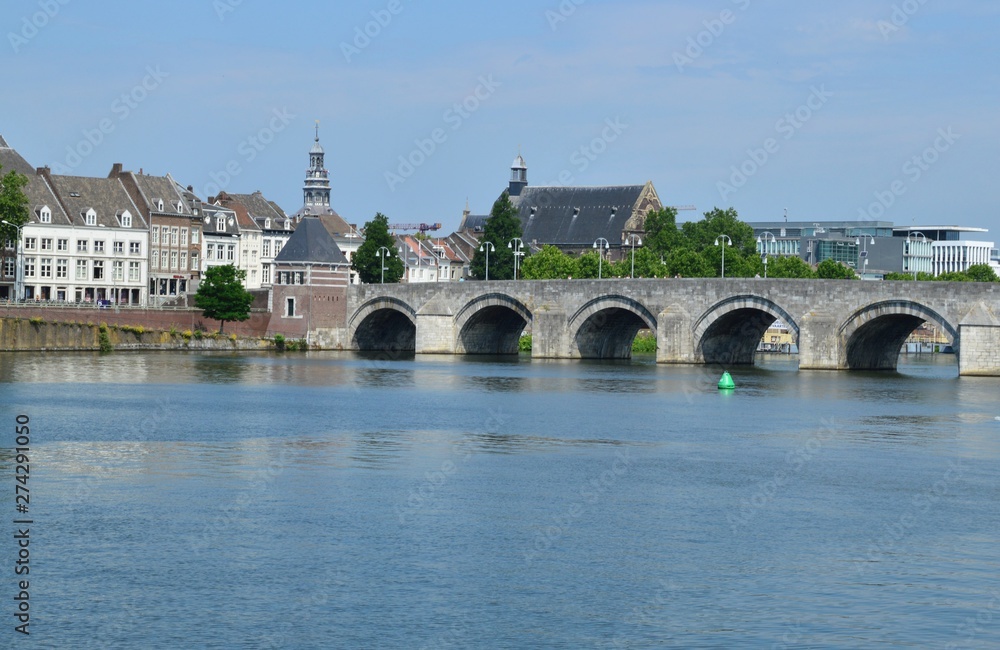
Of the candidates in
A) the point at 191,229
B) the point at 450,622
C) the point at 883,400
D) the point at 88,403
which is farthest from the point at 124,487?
the point at 191,229

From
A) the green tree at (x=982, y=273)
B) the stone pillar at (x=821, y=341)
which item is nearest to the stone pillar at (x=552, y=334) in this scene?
the stone pillar at (x=821, y=341)

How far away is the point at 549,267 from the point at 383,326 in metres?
24.3

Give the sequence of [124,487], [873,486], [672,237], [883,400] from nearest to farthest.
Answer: [124,487], [873,486], [883,400], [672,237]

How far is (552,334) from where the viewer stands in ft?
301

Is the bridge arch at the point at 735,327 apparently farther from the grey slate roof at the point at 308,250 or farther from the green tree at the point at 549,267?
the green tree at the point at 549,267

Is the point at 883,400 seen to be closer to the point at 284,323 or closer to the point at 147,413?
the point at 147,413

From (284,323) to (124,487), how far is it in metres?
71.2

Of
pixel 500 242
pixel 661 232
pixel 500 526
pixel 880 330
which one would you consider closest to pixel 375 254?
pixel 500 242

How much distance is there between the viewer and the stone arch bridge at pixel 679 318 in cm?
7519

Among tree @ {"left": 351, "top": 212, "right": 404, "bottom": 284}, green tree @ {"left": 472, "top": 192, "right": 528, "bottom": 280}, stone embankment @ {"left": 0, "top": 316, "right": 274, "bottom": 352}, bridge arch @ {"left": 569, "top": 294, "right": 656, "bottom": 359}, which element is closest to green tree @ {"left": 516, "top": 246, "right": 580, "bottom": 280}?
green tree @ {"left": 472, "top": 192, "right": 528, "bottom": 280}

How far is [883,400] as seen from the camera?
61000mm

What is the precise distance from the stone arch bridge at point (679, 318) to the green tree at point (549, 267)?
2050cm

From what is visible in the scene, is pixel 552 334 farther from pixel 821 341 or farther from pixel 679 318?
pixel 821 341

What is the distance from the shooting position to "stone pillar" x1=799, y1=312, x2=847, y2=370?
7906 centimetres
